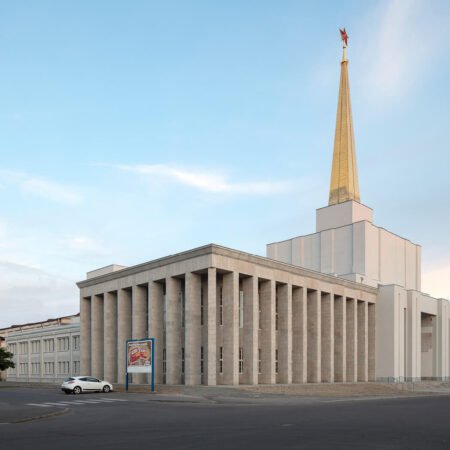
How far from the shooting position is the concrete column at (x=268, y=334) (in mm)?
46562

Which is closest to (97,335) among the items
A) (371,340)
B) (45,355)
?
(45,355)

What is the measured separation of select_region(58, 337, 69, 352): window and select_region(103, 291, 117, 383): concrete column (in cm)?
1876

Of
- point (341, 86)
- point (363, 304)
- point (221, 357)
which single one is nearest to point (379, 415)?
point (221, 357)

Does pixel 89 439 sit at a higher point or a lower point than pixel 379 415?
higher

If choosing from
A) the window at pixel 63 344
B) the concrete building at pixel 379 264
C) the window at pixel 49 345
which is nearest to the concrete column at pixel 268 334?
the concrete building at pixel 379 264

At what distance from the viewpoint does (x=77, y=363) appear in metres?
67.4

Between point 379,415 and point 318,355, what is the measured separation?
104 ft

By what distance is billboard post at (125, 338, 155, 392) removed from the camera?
1523 inches

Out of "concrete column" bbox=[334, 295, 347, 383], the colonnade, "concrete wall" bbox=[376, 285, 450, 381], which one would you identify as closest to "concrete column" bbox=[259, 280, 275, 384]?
the colonnade

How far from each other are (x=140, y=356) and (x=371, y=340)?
104ft

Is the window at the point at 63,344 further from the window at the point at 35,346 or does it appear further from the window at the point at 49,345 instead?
the window at the point at 35,346

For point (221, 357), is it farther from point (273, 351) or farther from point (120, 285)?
point (120, 285)

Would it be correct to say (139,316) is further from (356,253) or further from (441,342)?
(441,342)

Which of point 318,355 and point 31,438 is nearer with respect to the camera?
point 31,438
